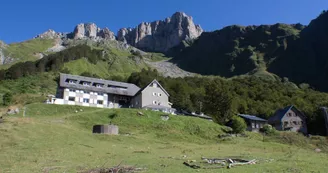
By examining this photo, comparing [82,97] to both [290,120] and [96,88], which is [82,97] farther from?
[290,120]

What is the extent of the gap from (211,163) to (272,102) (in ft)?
438

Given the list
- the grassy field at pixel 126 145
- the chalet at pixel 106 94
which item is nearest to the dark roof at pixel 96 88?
the chalet at pixel 106 94

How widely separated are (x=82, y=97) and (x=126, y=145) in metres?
54.4

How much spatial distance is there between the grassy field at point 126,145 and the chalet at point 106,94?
1594cm

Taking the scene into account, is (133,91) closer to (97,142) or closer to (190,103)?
(190,103)

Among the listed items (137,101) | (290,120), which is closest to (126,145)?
(137,101)

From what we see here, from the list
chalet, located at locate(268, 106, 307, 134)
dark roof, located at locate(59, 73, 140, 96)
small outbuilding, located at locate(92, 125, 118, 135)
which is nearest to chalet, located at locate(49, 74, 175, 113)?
dark roof, located at locate(59, 73, 140, 96)

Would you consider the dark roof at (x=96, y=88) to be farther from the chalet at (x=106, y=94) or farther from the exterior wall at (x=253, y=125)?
the exterior wall at (x=253, y=125)

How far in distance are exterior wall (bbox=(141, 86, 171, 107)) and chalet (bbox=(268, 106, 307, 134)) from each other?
145 feet

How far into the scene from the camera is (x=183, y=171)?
76.8ft

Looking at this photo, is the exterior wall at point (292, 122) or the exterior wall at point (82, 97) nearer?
the exterior wall at point (82, 97)

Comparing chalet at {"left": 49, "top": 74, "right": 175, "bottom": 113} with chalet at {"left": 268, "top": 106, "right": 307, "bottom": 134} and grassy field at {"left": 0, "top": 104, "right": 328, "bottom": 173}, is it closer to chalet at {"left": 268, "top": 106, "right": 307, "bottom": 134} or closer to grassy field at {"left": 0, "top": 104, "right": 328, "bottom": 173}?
Answer: grassy field at {"left": 0, "top": 104, "right": 328, "bottom": 173}

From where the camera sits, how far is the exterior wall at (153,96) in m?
95.9

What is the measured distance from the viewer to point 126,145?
45.8 meters
